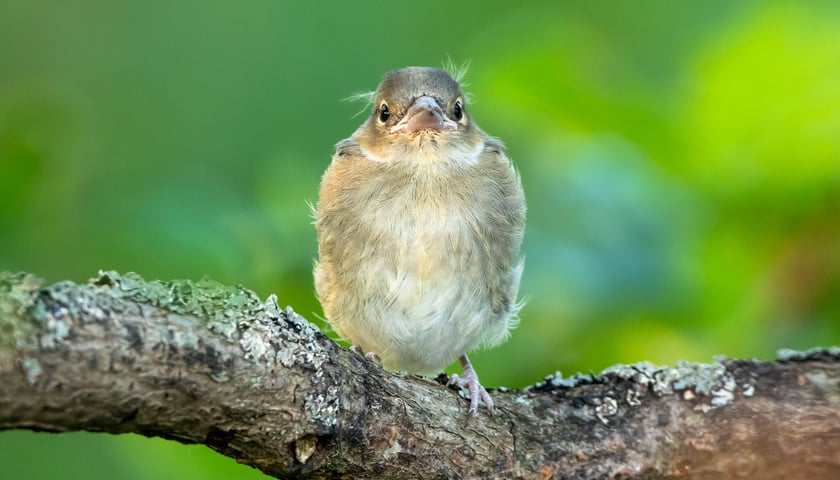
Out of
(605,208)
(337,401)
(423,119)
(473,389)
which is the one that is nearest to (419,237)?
(423,119)

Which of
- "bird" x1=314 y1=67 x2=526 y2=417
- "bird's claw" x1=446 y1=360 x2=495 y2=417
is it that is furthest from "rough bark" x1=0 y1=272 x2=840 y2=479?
"bird" x1=314 y1=67 x2=526 y2=417

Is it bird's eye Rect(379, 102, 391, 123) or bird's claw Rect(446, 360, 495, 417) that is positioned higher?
bird's eye Rect(379, 102, 391, 123)

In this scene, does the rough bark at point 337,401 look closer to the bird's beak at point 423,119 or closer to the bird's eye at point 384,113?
the bird's beak at point 423,119

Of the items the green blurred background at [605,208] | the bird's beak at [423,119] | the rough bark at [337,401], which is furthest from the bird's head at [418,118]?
the rough bark at [337,401]

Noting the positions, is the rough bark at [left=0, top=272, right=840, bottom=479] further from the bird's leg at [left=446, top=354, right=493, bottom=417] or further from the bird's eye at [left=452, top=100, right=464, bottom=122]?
the bird's eye at [left=452, top=100, right=464, bottom=122]

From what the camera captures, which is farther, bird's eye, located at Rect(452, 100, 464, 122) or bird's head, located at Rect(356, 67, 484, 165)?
bird's eye, located at Rect(452, 100, 464, 122)

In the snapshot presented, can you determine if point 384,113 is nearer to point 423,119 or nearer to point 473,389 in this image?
point 423,119

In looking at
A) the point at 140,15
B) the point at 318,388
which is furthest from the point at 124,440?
the point at 140,15
